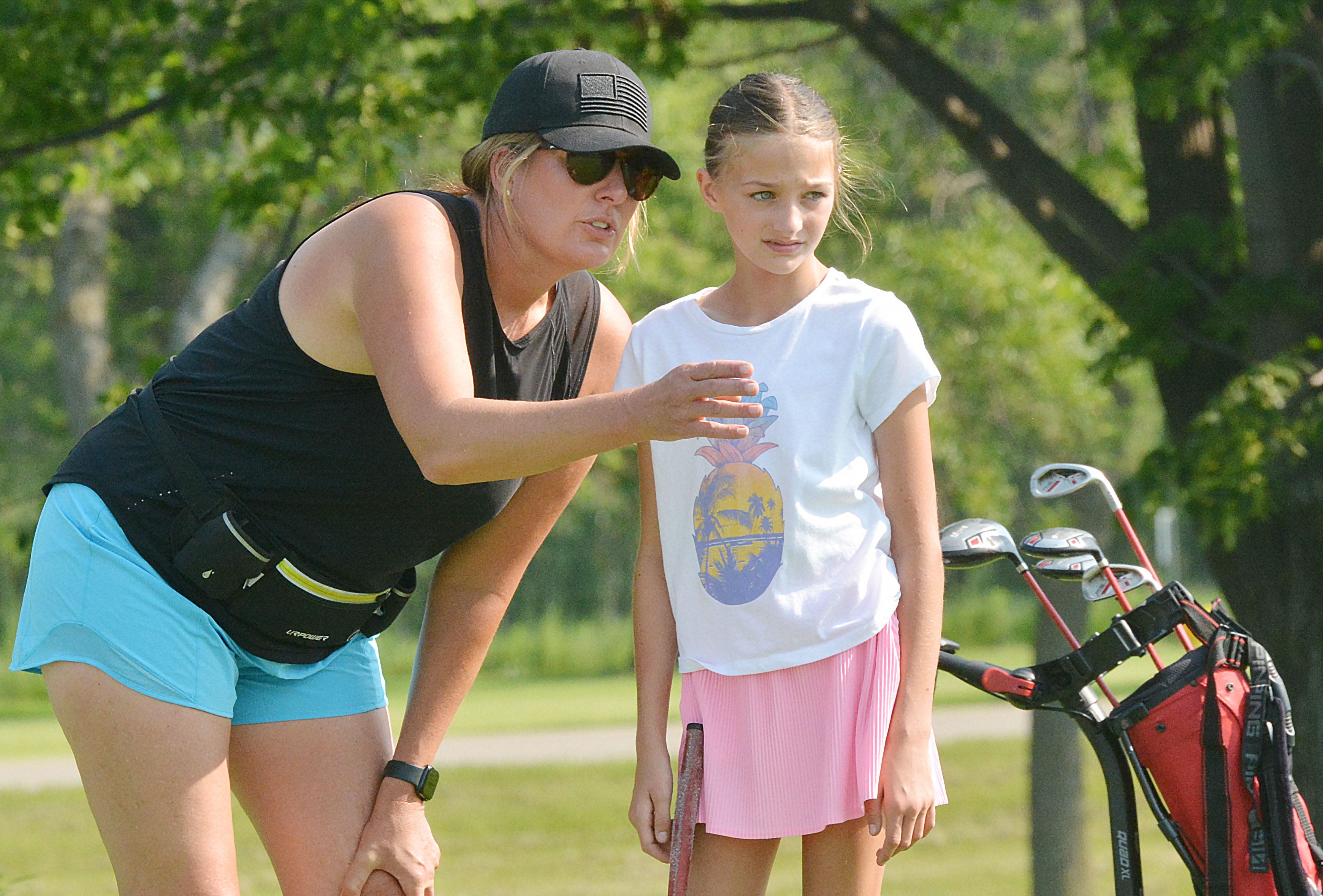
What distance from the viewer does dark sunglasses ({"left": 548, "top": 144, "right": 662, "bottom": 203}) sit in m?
2.23

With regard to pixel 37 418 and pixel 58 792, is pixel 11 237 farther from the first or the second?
pixel 37 418

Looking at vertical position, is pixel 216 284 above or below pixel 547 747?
above

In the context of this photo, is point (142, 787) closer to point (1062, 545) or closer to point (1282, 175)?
point (1062, 545)

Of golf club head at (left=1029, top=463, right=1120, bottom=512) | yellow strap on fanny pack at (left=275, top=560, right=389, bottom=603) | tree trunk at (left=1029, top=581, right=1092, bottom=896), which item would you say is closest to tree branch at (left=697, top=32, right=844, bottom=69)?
tree trunk at (left=1029, top=581, right=1092, bottom=896)

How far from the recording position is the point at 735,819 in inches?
91.3

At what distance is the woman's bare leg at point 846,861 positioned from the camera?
2289 millimetres

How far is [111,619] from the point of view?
2256mm

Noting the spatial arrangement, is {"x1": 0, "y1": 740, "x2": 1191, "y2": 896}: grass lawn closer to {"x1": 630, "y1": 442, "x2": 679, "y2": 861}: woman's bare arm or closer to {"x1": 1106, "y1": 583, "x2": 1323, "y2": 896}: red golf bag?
{"x1": 1106, "y1": 583, "x2": 1323, "y2": 896}: red golf bag

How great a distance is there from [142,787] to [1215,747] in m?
1.73

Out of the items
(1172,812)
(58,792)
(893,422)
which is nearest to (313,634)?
(893,422)

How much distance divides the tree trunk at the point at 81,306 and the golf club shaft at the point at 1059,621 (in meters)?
12.6

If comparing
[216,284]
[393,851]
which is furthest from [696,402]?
[216,284]

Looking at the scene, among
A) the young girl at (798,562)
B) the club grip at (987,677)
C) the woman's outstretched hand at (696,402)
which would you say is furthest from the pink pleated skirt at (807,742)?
the woman's outstretched hand at (696,402)

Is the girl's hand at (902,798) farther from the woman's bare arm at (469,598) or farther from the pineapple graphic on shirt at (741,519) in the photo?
the woman's bare arm at (469,598)
